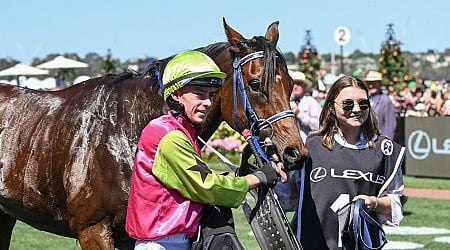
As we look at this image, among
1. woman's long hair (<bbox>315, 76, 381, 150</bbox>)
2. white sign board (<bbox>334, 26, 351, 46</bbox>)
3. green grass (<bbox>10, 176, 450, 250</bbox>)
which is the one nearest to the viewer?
woman's long hair (<bbox>315, 76, 381, 150</bbox>)

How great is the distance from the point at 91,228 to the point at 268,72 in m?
1.32

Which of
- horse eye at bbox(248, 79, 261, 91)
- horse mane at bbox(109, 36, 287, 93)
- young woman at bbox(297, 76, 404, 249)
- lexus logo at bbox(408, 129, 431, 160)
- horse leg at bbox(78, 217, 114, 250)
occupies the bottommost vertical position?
lexus logo at bbox(408, 129, 431, 160)

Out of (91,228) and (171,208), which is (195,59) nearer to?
(171,208)

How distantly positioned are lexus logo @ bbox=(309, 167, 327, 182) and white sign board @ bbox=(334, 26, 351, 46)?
21.2 metres

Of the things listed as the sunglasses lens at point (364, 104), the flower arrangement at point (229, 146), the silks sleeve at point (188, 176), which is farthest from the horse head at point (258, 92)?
the flower arrangement at point (229, 146)

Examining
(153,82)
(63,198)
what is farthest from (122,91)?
(63,198)

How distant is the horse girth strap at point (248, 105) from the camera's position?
14.3 ft

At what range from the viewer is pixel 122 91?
15.8ft

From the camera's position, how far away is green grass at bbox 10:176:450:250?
29.4 ft

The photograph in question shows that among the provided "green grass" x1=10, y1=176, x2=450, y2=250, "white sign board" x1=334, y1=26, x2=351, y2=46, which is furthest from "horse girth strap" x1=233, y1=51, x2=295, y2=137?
"white sign board" x1=334, y1=26, x2=351, y2=46

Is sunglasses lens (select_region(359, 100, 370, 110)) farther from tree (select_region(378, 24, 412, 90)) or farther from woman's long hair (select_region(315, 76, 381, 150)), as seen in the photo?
tree (select_region(378, 24, 412, 90))

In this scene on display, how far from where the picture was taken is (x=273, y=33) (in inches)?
188

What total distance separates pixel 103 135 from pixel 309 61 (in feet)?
79.1

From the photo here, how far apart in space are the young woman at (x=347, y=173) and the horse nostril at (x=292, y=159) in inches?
7.7
